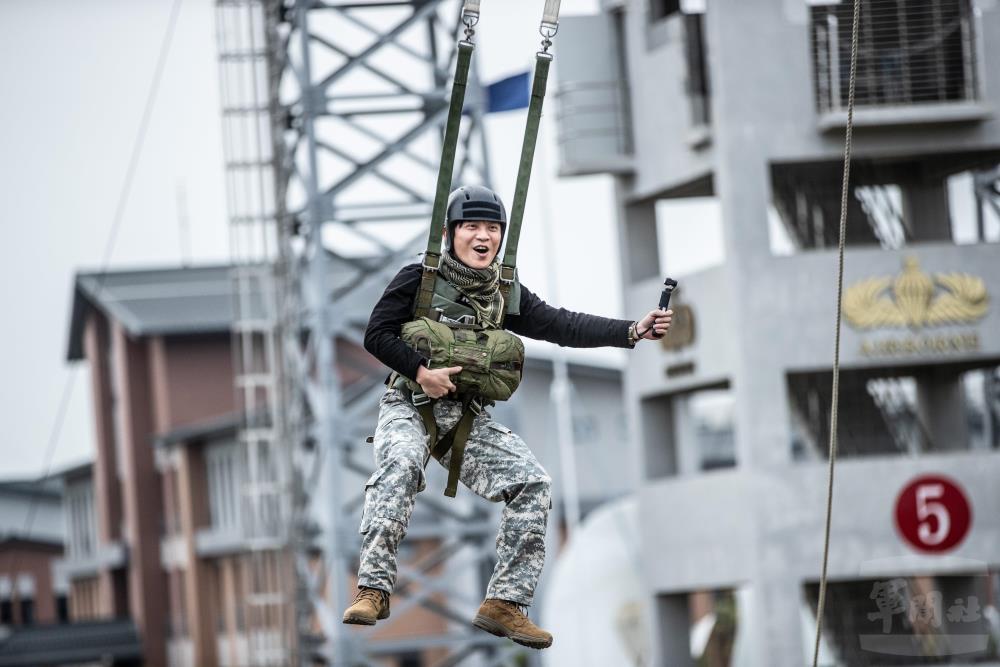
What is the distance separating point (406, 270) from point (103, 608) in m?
63.5

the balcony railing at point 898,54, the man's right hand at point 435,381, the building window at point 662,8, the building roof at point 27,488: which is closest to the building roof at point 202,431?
the building roof at point 27,488

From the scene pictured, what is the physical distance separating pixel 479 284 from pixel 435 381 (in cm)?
63

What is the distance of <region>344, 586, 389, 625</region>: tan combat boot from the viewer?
27.6ft

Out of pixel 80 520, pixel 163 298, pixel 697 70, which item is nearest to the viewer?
pixel 697 70

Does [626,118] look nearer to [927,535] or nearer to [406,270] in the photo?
[927,535]

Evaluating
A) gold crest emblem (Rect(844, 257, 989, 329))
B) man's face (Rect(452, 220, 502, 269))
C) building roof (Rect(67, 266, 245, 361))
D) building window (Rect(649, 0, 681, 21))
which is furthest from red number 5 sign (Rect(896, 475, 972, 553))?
building roof (Rect(67, 266, 245, 361))

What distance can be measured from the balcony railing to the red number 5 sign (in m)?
6.80

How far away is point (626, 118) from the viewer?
35.5m

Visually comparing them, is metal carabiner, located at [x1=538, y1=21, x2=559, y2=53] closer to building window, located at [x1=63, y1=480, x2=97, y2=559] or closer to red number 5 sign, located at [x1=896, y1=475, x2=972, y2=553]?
red number 5 sign, located at [x1=896, y1=475, x2=972, y2=553]

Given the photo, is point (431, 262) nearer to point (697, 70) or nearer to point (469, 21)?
point (469, 21)

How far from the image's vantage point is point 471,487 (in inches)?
364

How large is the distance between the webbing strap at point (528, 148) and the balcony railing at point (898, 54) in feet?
78.7

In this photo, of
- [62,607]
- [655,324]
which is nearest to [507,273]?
[655,324]

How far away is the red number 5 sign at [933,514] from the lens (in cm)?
3212
